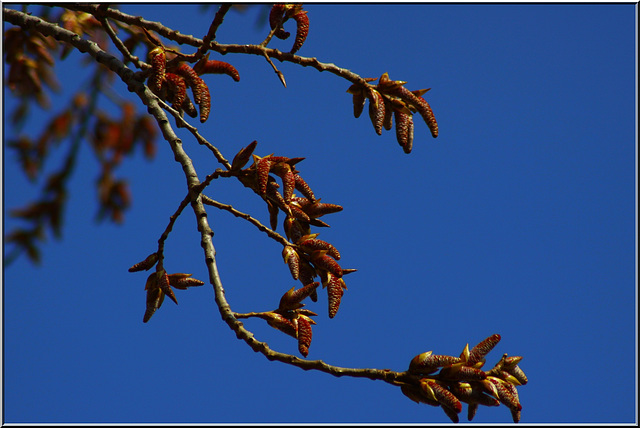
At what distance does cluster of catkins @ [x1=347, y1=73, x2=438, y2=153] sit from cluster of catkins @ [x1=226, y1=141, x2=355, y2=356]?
0.39 meters

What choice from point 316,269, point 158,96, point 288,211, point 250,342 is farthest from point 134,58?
point 250,342

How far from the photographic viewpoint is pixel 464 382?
5.93 feet

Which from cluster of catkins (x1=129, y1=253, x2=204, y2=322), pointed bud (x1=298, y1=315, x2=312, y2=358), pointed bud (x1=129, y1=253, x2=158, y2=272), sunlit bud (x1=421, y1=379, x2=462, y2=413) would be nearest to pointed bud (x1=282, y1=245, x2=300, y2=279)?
pointed bud (x1=298, y1=315, x2=312, y2=358)

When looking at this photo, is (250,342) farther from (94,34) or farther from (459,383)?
(94,34)

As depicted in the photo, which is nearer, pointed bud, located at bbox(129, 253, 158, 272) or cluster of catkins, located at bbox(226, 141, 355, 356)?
cluster of catkins, located at bbox(226, 141, 355, 356)

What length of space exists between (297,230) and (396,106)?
2.04 ft

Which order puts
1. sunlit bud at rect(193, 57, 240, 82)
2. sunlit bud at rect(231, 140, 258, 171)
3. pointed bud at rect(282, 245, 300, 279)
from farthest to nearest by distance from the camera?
sunlit bud at rect(193, 57, 240, 82), pointed bud at rect(282, 245, 300, 279), sunlit bud at rect(231, 140, 258, 171)

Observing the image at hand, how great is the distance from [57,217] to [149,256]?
1676mm

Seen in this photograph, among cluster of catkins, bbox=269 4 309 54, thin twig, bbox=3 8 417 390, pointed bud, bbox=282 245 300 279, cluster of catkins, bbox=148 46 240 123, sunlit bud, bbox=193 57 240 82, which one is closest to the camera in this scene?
thin twig, bbox=3 8 417 390

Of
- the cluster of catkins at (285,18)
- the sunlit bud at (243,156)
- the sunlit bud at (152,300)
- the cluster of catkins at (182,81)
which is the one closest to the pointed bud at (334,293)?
the sunlit bud at (243,156)

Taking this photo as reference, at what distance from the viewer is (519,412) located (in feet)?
5.85

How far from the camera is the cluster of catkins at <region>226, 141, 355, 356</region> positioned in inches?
78.0

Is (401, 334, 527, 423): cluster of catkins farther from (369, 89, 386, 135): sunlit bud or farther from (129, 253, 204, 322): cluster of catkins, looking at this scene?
(369, 89, 386, 135): sunlit bud

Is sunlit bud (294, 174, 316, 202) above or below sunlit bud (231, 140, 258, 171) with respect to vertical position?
above
